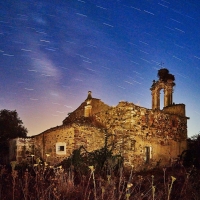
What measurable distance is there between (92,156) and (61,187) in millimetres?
5671

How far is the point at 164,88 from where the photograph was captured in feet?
81.5

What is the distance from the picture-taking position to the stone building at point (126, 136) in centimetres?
1636

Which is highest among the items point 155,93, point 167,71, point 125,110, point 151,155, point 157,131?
point 167,71

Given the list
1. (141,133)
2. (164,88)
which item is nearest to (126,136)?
(141,133)

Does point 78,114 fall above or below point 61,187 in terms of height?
above

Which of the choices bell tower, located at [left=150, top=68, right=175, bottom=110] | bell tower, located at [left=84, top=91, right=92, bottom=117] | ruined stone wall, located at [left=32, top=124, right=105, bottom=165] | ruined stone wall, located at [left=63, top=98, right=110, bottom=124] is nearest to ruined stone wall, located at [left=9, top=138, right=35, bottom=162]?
ruined stone wall, located at [left=32, top=124, right=105, bottom=165]

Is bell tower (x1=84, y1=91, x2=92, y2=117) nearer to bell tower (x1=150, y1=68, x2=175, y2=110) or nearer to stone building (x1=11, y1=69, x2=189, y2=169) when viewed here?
stone building (x1=11, y1=69, x2=189, y2=169)

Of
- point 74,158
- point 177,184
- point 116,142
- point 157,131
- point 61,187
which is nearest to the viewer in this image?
point 61,187

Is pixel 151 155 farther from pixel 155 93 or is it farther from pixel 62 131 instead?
pixel 155 93

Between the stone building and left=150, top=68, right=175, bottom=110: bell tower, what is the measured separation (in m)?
5.34

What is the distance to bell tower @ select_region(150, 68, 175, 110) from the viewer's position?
2460 cm

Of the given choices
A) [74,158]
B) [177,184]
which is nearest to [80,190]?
[177,184]

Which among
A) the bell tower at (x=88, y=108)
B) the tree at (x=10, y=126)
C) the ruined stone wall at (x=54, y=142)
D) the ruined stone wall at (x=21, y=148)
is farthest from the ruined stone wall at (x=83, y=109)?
the ruined stone wall at (x=21, y=148)

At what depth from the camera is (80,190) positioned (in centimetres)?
601
